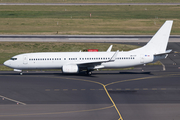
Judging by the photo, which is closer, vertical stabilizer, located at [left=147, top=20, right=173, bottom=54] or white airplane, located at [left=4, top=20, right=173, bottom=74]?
white airplane, located at [left=4, top=20, right=173, bottom=74]

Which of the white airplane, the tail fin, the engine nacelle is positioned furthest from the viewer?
the tail fin

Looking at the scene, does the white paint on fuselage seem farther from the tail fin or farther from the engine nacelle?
the tail fin

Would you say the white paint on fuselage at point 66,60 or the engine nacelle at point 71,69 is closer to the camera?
the engine nacelle at point 71,69

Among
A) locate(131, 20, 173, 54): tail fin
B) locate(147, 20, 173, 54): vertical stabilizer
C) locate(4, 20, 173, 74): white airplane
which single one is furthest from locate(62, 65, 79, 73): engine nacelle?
locate(147, 20, 173, 54): vertical stabilizer

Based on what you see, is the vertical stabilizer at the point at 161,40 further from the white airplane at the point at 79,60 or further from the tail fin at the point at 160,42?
the white airplane at the point at 79,60

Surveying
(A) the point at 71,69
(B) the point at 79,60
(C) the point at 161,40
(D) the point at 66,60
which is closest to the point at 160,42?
(C) the point at 161,40

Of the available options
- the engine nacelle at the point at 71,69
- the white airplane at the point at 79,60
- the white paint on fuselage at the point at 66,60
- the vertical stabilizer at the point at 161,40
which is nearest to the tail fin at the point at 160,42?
the vertical stabilizer at the point at 161,40

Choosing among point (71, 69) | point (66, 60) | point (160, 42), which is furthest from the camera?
point (160, 42)

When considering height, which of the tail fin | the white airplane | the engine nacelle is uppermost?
the tail fin

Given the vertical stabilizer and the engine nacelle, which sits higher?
the vertical stabilizer

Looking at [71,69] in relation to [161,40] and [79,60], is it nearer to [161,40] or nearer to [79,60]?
[79,60]

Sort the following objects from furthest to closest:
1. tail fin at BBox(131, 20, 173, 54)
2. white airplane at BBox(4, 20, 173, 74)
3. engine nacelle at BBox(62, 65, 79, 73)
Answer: tail fin at BBox(131, 20, 173, 54) < white airplane at BBox(4, 20, 173, 74) < engine nacelle at BBox(62, 65, 79, 73)

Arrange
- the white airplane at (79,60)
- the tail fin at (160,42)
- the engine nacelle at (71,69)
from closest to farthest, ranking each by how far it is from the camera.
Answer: the engine nacelle at (71,69) → the white airplane at (79,60) → the tail fin at (160,42)
